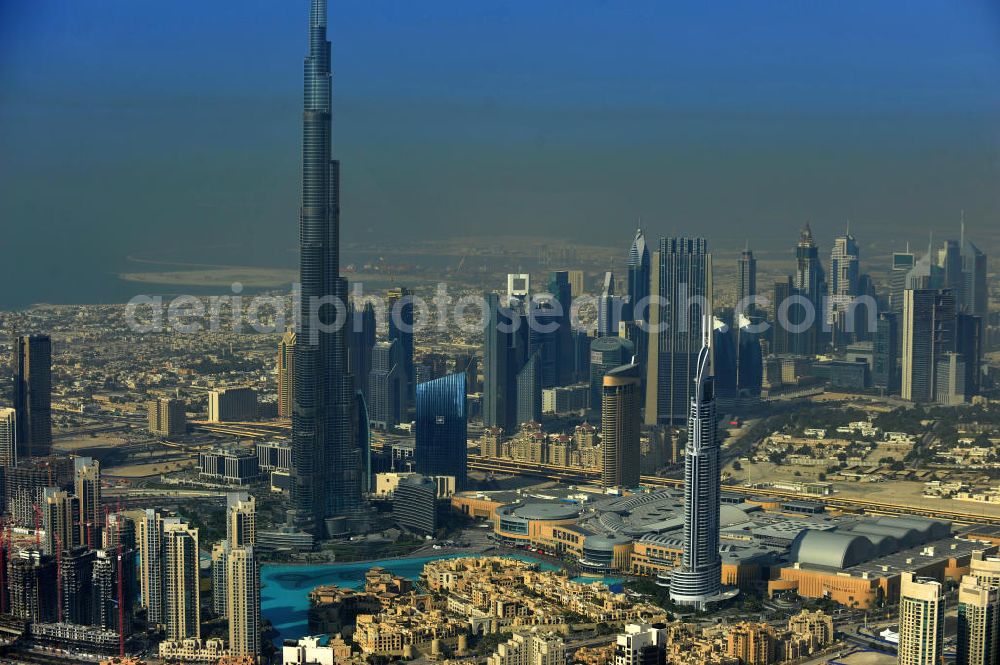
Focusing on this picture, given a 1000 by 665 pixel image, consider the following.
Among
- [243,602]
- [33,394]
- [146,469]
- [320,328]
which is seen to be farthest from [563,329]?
[243,602]

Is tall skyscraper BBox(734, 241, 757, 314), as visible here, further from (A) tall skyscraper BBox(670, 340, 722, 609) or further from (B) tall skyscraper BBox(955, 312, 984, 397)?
(A) tall skyscraper BBox(670, 340, 722, 609)

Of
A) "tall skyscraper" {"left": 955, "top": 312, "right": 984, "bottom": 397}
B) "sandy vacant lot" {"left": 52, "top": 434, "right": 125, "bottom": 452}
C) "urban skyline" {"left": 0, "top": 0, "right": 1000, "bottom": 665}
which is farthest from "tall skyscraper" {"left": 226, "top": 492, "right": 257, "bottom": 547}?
"tall skyscraper" {"left": 955, "top": 312, "right": 984, "bottom": 397}

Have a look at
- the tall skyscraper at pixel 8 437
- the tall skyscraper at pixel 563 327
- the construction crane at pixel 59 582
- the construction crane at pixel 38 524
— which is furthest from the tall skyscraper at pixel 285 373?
the construction crane at pixel 59 582

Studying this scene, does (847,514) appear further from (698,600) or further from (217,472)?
(217,472)

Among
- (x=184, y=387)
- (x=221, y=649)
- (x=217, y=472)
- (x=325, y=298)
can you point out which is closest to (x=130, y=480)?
(x=217, y=472)

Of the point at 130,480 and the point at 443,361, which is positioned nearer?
the point at 130,480

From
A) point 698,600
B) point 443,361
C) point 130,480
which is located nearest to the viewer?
point 698,600
